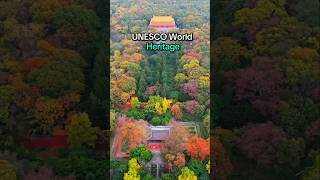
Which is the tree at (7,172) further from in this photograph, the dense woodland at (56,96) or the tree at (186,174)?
the tree at (186,174)

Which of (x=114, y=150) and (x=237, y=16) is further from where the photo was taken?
(x=237, y=16)

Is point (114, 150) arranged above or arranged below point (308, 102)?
below

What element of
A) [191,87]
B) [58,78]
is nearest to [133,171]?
[191,87]

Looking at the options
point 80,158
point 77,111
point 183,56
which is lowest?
point 80,158

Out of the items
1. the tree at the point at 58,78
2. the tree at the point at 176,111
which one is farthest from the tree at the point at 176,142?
the tree at the point at 58,78

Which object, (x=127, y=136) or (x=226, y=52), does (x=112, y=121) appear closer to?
(x=127, y=136)

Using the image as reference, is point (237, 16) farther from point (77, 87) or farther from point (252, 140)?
point (77, 87)

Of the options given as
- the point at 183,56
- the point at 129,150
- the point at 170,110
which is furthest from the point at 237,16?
the point at 129,150

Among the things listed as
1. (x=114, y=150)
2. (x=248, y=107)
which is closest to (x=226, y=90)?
(x=248, y=107)
